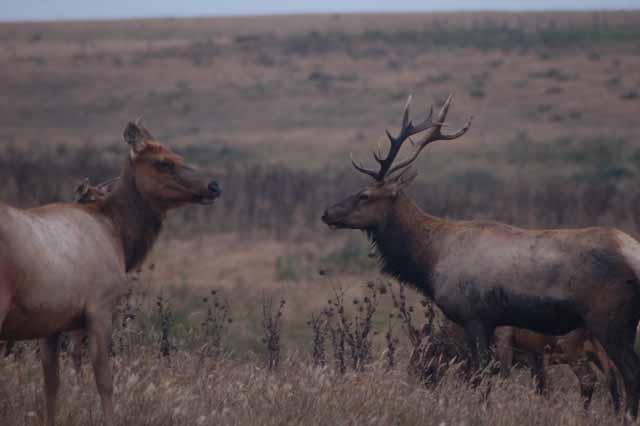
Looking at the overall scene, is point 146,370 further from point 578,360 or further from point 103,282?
point 578,360

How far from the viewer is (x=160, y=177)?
7.65 m

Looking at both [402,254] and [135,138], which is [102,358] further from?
[402,254]

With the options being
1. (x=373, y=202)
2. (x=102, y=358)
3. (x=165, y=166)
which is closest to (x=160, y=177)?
(x=165, y=166)

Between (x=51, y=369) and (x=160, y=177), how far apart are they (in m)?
1.47

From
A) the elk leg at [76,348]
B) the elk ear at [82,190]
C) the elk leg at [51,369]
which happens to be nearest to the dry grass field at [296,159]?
the elk leg at [51,369]

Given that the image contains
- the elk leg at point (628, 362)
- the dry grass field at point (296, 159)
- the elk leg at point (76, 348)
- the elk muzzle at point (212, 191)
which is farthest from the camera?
the elk leg at point (628, 362)

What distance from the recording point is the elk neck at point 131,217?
748 cm

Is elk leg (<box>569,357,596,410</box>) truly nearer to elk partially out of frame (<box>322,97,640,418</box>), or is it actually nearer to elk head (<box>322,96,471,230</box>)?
elk partially out of frame (<box>322,97,640,418</box>)

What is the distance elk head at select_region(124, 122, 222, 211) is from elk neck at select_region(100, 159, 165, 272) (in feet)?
0.13

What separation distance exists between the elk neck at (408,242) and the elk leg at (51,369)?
3.45 metres

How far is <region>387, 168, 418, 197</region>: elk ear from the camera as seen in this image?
979 cm

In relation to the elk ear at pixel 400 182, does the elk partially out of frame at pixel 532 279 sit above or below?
below

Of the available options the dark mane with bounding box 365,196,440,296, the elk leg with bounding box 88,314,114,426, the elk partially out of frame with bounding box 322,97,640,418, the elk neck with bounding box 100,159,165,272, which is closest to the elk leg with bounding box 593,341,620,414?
the elk partially out of frame with bounding box 322,97,640,418

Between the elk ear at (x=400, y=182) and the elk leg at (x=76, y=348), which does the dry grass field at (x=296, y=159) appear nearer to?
the elk leg at (x=76, y=348)
